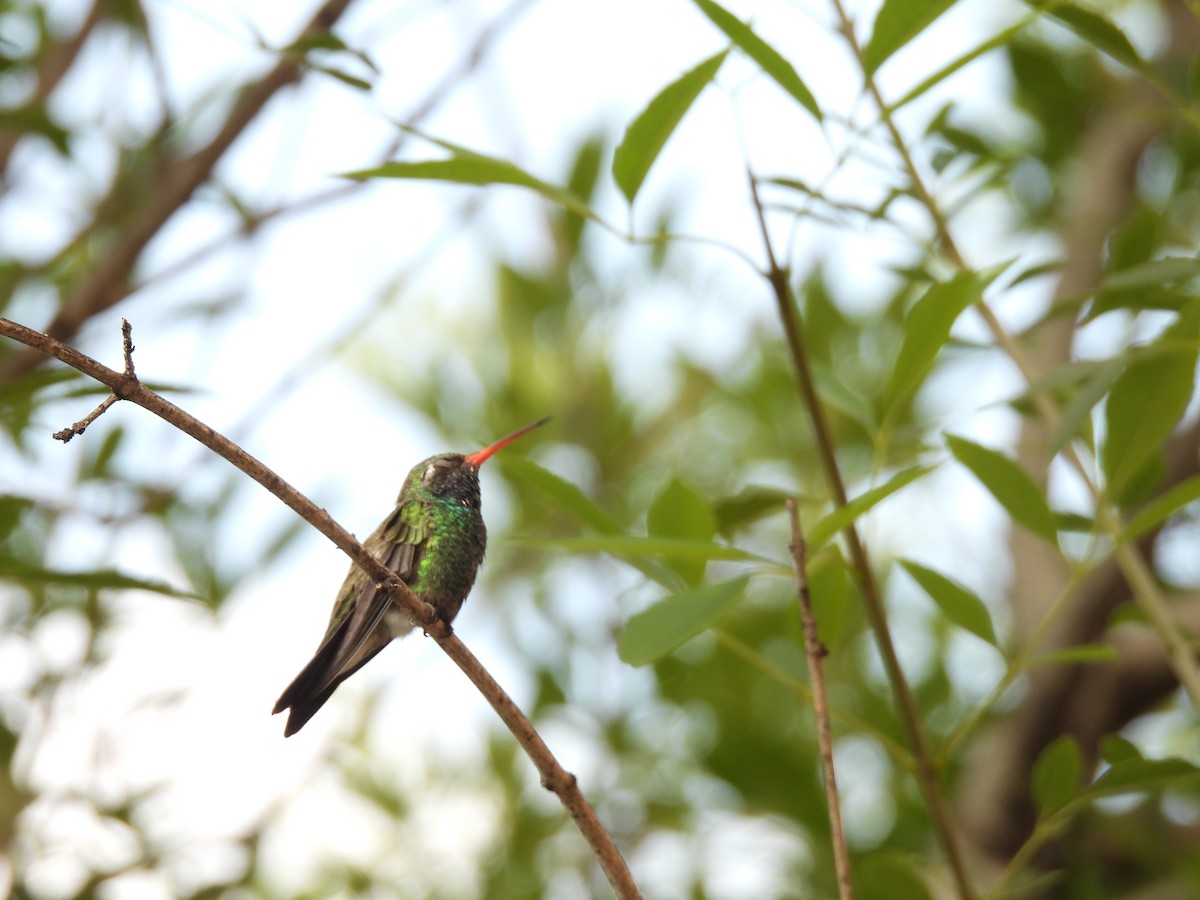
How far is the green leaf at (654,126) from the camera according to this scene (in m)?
1.40

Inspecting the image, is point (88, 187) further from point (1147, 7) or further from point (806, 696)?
point (1147, 7)

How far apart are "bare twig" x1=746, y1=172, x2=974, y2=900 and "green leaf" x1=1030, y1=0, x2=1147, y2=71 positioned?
20.1 inches

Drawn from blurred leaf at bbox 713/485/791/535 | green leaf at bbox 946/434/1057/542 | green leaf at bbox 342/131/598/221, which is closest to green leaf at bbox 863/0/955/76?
green leaf at bbox 342/131/598/221

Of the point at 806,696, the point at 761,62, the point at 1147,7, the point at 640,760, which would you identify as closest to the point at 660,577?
the point at 806,696

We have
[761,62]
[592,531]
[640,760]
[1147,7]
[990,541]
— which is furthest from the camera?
[1147,7]

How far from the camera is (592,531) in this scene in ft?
5.37

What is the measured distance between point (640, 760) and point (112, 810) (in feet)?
4.46

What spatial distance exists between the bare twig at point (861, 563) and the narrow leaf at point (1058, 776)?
1.04 ft

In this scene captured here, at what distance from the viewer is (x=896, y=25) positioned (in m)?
1.42

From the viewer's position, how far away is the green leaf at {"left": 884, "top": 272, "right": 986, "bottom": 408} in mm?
1458

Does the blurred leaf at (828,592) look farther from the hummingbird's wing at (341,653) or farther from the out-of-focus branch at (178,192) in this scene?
the out-of-focus branch at (178,192)

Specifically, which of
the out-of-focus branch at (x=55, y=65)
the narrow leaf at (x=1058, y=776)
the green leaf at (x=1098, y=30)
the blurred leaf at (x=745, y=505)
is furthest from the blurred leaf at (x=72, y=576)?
the out-of-focus branch at (x=55, y=65)

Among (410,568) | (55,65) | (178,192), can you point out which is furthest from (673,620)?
(55,65)

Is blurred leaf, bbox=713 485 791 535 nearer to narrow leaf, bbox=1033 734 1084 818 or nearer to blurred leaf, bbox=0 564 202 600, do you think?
narrow leaf, bbox=1033 734 1084 818
